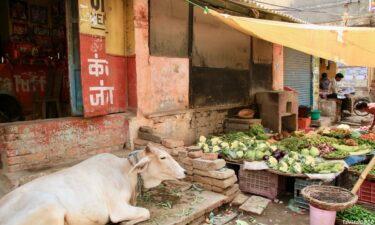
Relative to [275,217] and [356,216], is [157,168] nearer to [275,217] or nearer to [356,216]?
[275,217]

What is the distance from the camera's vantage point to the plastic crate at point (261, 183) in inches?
220

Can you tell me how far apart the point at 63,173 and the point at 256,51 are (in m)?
7.73

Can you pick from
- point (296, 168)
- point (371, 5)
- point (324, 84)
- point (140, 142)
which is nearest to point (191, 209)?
point (140, 142)

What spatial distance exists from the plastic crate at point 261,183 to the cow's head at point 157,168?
2.16 meters

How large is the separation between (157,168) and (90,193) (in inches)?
39.1

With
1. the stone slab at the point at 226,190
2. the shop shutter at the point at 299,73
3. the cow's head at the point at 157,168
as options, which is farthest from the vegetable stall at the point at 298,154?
the shop shutter at the point at 299,73

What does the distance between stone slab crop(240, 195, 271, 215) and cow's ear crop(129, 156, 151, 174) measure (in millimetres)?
1906

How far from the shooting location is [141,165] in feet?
12.8

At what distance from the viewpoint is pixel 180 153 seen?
216 inches

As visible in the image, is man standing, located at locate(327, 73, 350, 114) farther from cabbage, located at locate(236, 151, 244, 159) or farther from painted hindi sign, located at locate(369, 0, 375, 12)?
cabbage, located at locate(236, 151, 244, 159)

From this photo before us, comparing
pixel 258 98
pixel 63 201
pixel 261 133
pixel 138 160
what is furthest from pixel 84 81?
pixel 258 98

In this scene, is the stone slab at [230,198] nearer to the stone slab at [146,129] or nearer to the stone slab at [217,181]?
the stone slab at [217,181]

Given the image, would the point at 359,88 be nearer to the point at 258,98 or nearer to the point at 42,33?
the point at 258,98

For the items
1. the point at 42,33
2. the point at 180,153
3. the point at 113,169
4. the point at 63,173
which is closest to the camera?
the point at 63,173
